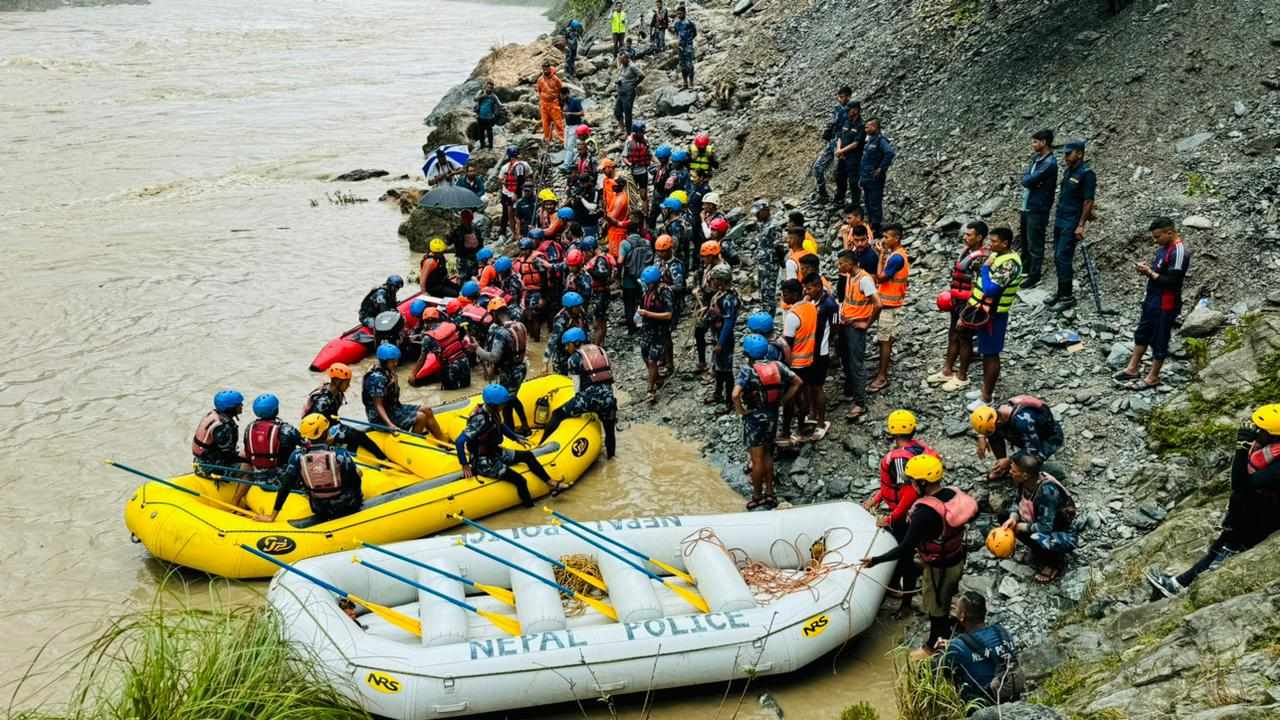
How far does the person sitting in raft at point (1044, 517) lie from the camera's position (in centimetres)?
671

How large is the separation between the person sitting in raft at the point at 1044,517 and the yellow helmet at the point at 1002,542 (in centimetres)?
10

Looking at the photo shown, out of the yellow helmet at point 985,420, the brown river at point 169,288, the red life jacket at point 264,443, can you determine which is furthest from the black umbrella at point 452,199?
the yellow helmet at point 985,420

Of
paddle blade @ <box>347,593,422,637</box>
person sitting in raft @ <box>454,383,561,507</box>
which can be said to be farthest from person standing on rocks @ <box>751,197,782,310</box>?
paddle blade @ <box>347,593,422,637</box>

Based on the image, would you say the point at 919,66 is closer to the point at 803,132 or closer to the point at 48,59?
the point at 803,132

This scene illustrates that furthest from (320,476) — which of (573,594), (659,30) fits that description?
(659,30)

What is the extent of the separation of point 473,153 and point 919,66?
355 inches

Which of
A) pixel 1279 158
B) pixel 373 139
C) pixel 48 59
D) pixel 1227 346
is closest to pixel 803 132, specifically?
pixel 1279 158

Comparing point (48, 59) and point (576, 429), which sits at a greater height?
point (48, 59)

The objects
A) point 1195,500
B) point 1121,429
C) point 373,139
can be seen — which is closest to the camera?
point 1195,500

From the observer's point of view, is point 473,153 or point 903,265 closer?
point 903,265

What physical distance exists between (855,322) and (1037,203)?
7.69ft

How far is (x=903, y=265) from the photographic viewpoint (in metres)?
9.30

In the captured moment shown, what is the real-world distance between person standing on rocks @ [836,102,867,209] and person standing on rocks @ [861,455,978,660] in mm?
6232

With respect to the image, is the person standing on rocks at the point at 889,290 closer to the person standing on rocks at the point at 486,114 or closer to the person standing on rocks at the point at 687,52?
the person standing on rocks at the point at 687,52
